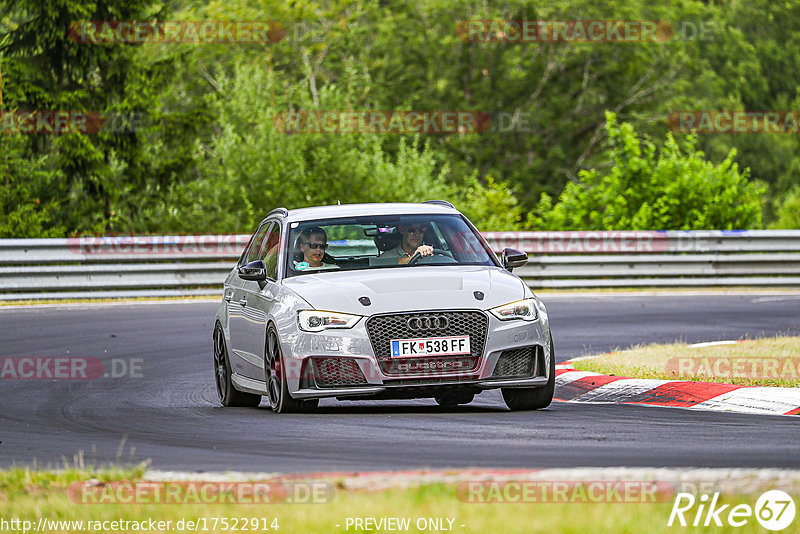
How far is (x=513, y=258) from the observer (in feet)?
35.9

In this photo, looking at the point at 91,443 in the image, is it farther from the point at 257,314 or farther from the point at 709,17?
the point at 709,17

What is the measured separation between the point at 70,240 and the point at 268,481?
16.3 meters

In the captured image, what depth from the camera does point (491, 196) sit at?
40.5 m

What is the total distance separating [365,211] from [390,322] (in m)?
1.87

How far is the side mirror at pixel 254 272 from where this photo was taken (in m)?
10.7

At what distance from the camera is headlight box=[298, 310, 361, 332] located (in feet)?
31.4

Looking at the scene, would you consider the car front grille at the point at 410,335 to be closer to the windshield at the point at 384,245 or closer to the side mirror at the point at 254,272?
the windshield at the point at 384,245

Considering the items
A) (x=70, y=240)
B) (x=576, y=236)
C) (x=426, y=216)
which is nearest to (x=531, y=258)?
(x=576, y=236)

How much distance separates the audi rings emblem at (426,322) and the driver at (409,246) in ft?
3.99
